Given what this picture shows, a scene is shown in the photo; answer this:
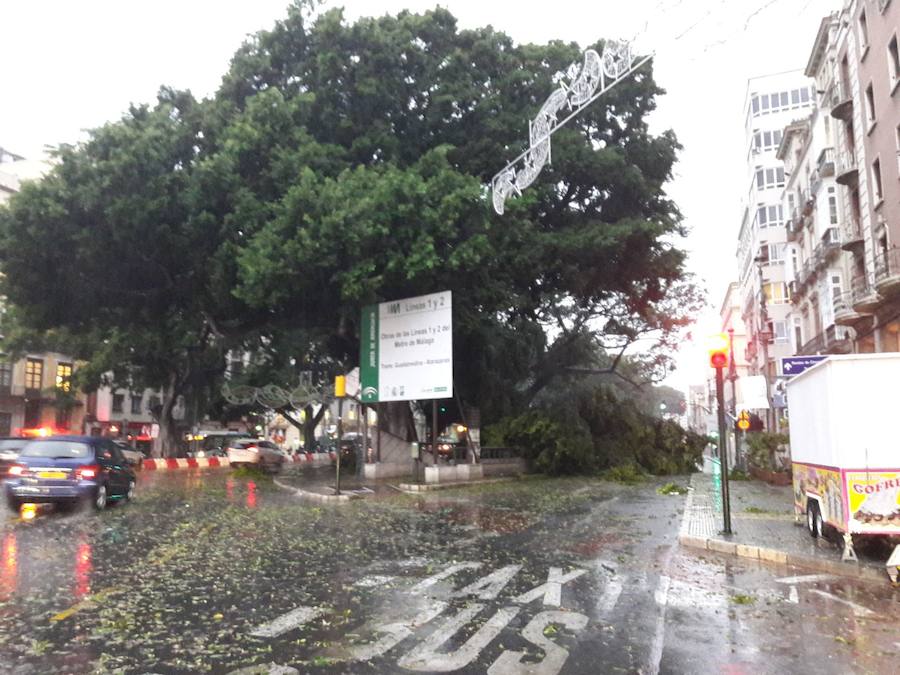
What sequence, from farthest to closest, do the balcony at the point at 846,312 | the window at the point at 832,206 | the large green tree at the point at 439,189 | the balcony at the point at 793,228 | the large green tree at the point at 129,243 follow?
the balcony at the point at 793,228, the window at the point at 832,206, the balcony at the point at 846,312, the large green tree at the point at 129,243, the large green tree at the point at 439,189

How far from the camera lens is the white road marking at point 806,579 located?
9367 millimetres

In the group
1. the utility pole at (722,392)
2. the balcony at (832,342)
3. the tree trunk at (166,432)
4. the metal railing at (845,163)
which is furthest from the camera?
the tree trunk at (166,432)

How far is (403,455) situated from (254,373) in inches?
261

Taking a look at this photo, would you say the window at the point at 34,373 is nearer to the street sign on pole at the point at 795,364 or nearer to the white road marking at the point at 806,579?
the street sign on pole at the point at 795,364

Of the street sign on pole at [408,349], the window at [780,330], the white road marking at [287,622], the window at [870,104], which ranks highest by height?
the window at [870,104]

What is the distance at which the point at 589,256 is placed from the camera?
2806 cm

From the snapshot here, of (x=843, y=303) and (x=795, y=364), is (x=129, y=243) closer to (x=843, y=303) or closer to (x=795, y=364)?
(x=795, y=364)

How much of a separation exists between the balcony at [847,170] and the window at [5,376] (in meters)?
51.4

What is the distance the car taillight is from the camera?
15.6 meters

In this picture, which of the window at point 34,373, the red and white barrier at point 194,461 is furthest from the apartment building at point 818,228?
the window at point 34,373

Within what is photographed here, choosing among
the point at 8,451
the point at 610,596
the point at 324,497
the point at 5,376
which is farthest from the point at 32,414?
the point at 610,596

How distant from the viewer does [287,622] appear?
23.0ft

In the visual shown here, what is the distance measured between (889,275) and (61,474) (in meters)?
23.5

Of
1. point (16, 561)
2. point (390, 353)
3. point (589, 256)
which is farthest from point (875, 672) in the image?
point (589, 256)
